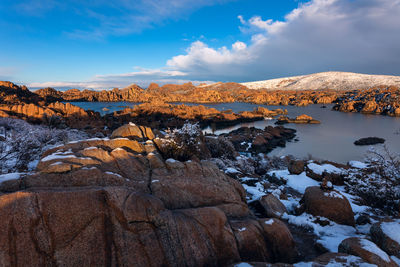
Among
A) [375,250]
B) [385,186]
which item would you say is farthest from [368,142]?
[375,250]

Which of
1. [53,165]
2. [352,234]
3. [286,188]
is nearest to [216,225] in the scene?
[53,165]

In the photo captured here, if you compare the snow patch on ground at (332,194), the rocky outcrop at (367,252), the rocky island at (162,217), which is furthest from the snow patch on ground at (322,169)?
the rocky outcrop at (367,252)

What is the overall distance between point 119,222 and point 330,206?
30.9ft

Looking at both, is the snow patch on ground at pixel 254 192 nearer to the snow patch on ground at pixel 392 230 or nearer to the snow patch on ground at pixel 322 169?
the snow patch on ground at pixel 392 230

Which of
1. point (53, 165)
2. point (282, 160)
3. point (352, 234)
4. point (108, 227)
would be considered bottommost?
point (282, 160)

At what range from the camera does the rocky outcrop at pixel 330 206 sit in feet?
28.8

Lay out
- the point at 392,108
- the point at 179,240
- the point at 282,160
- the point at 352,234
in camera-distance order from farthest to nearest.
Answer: the point at 392,108 < the point at 282,160 < the point at 352,234 < the point at 179,240

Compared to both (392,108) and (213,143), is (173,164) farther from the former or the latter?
(392,108)

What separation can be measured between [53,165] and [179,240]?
451 cm

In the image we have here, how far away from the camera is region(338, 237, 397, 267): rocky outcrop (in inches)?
200

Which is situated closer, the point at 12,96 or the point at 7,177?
the point at 7,177

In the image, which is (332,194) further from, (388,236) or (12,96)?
(12,96)

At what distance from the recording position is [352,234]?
7.95 metres

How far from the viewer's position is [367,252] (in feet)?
17.3
